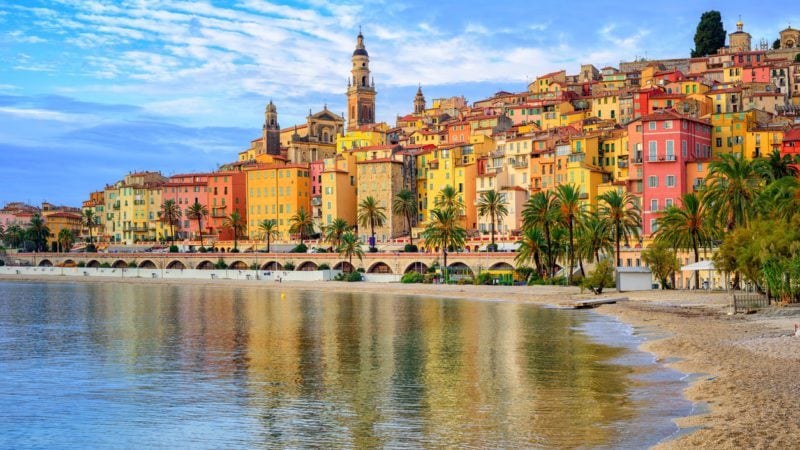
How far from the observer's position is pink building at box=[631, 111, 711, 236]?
3597 inches

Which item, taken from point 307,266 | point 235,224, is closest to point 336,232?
point 307,266

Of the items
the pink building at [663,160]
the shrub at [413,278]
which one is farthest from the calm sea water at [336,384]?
the shrub at [413,278]

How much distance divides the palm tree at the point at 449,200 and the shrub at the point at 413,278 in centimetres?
1355

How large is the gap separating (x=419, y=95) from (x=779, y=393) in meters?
168

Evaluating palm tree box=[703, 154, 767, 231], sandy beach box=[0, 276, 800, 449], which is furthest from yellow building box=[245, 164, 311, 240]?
palm tree box=[703, 154, 767, 231]

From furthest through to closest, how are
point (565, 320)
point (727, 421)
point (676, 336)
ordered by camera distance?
point (565, 320) → point (676, 336) → point (727, 421)

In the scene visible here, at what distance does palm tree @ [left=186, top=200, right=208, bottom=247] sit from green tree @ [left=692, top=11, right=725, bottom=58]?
88.7 m

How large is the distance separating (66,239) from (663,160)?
114387 millimetres

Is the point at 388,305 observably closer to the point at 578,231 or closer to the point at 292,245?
the point at 578,231

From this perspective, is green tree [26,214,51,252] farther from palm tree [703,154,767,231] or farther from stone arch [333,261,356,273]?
palm tree [703,154,767,231]

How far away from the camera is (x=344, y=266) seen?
358ft

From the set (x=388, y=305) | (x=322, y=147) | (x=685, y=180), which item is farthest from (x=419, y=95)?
(x=388, y=305)

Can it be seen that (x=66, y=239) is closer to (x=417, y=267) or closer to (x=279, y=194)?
(x=279, y=194)

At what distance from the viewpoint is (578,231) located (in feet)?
267
